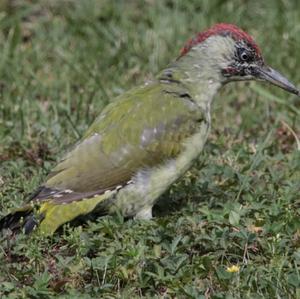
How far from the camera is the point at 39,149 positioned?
597cm

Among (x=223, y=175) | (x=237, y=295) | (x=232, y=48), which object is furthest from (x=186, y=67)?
(x=237, y=295)

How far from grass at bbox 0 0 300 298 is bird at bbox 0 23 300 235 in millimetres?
117

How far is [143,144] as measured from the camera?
5277 mm

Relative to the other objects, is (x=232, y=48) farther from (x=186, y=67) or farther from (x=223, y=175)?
(x=223, y=175)

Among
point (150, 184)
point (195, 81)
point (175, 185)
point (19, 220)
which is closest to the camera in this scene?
point (19, 220)

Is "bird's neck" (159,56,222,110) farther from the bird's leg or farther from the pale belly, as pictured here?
the bird's leg

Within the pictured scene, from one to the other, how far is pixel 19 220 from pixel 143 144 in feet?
2.51

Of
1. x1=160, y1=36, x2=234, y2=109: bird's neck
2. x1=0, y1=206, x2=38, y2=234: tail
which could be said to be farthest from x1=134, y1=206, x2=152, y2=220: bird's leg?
x1=160, y1=36, x2=234, y2=109: bird's neck

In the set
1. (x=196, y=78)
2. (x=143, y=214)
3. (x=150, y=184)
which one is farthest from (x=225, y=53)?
(x=143, y=214)

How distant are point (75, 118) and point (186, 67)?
103 centimetres

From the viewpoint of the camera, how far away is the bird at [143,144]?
16.4 ft

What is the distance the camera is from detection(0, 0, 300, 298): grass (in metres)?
4.61

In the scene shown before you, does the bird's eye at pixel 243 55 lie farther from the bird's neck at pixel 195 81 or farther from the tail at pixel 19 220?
the tail at pixel 19 220

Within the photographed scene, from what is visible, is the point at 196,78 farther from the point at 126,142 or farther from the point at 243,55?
the point at 126,142
